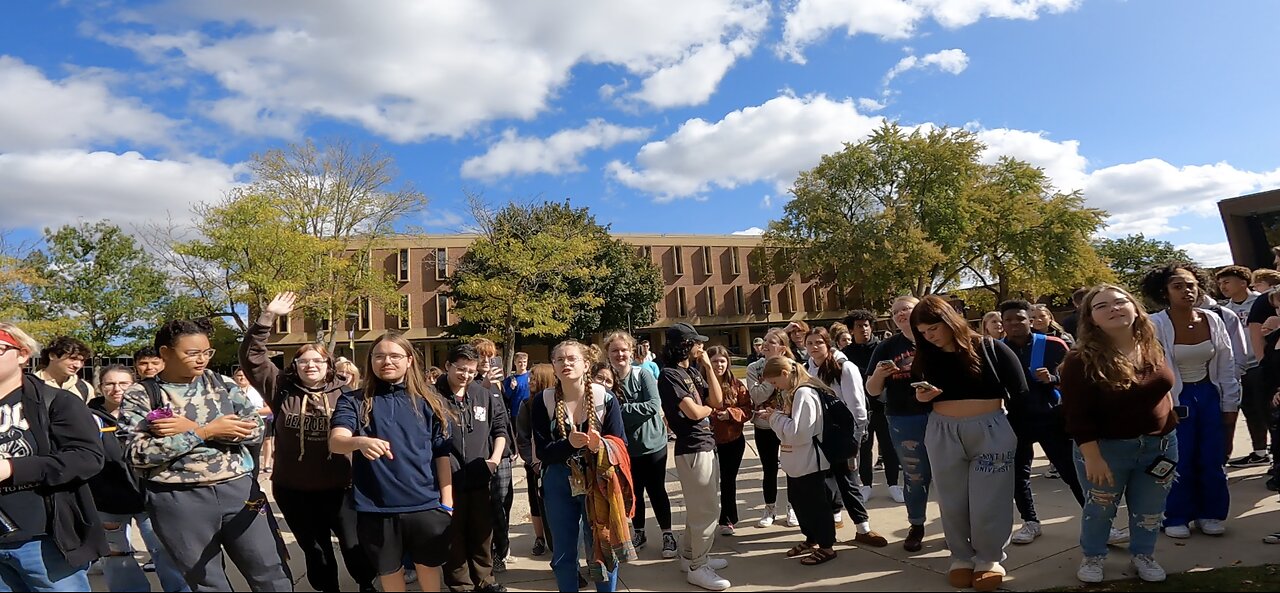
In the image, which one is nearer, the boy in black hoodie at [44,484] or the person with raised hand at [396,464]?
the boy in black hoodie at [44,484]

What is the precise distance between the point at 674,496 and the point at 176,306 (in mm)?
34637

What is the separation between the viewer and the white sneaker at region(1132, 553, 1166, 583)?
3.70 meters

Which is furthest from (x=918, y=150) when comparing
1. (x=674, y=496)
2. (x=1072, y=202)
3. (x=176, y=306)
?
(x=176, y=306)

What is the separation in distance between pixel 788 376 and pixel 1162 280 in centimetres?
276

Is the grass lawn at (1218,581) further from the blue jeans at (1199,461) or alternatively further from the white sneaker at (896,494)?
the white sneaker at (896,494)

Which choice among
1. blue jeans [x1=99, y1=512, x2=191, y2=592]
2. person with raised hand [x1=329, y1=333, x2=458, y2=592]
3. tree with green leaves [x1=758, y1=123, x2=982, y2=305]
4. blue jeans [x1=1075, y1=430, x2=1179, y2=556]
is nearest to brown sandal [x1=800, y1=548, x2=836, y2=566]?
blue jeans [x1=1075, y1=430, x2=1179, y2=556]

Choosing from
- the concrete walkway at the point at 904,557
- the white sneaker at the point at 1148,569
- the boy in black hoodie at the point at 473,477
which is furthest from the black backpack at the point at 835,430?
the boy in black hoodie at the point at 473,477

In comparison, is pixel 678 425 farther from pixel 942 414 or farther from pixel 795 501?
pixel 942 414

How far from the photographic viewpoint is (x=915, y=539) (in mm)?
4699

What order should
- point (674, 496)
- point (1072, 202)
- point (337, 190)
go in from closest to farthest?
point (674, 496) < point (337, 190) < point (1072, 202)

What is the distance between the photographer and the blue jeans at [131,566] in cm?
348

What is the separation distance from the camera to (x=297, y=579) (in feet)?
16.5

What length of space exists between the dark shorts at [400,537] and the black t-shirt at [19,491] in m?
1.34

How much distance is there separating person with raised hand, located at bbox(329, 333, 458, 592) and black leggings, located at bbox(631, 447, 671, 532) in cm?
175
